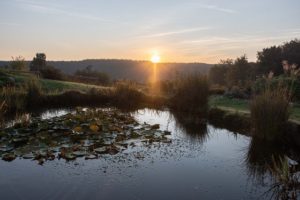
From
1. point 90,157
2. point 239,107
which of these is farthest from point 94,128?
point 239,107

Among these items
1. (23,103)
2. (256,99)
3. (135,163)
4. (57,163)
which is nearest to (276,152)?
(256,99)

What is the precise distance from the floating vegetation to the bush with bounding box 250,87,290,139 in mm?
2365

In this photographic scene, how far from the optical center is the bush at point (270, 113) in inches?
316

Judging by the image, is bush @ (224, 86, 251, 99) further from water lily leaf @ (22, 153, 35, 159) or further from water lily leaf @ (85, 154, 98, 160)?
water lily leaf @ (22, 153, 35, 159)

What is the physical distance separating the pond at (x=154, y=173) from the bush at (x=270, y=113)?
1.35 ft

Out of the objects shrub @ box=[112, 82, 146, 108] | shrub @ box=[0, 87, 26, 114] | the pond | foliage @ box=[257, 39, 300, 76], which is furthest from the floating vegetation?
foliage @ box=[257, 39, 300, 76]

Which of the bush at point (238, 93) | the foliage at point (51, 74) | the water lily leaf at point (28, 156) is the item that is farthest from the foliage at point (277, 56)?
the water lily leaf at point (28, 156)

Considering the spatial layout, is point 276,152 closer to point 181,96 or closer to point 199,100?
point 199,100

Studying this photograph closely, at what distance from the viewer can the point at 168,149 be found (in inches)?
306

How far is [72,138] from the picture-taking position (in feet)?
26.7

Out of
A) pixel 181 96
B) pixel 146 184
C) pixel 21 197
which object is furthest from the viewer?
pixel 181 96

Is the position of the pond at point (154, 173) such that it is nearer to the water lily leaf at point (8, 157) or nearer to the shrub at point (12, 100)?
the water lily leaf at point (8, 157)

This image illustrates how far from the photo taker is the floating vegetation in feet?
22.9

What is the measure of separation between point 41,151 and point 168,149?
2880 millimetres
